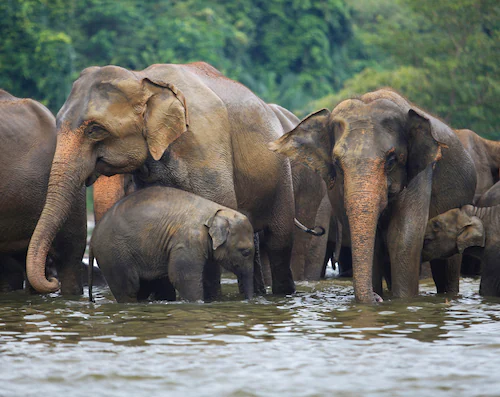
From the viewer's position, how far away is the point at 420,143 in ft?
28.2

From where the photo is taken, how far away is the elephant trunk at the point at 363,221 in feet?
26.6

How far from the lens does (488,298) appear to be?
8984mm

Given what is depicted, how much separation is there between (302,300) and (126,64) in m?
29.5

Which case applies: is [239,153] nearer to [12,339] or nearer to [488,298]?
[488,298]

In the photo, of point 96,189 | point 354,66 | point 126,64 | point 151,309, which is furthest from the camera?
point 354,66

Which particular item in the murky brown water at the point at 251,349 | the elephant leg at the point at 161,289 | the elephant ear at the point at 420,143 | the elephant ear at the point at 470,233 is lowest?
the murky brown water at the point at 251,349

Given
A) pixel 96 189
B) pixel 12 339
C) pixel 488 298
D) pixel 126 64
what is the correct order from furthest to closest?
1. pixel 126 64
2. pixel 96 189
3. pixel 488 298
4. pixel 12 339

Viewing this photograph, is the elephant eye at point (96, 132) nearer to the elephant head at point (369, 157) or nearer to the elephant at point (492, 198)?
the elephant head at point (369, 157)

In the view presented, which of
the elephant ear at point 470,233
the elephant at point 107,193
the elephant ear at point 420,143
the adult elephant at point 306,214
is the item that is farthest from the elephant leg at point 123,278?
the adult elephant at point 306,214

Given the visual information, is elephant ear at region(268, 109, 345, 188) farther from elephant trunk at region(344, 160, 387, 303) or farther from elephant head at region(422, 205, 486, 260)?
elephant head at region(422, 205, 486, 260)

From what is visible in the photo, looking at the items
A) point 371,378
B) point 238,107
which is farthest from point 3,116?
point 371,378

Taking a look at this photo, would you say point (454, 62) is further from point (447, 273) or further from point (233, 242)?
point (233, 242)

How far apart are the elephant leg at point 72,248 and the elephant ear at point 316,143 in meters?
2.02

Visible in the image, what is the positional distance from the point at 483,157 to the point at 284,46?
106 ft
